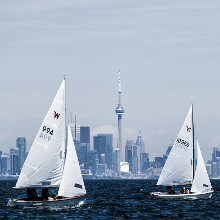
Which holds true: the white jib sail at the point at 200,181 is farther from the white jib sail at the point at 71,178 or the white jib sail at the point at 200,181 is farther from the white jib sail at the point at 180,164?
the white jib sail at the point at 71,178

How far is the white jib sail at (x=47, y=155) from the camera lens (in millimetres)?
50781

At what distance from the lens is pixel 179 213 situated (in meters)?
50.2

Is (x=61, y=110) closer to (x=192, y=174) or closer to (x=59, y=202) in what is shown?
(x=59, y=202)

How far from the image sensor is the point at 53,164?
5122 cm

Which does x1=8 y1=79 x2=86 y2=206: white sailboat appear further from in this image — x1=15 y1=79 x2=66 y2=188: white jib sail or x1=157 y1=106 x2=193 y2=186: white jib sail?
x1=157 y1=106 x2=193 y2=186: white jib sail

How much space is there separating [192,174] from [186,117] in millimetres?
7044

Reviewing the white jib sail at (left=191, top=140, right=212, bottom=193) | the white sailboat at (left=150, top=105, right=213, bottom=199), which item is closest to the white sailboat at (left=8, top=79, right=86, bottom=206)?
the white sailboat at (left=150, top=105, right=213, bottom=199)

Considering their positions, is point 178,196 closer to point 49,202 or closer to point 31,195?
point 49,202

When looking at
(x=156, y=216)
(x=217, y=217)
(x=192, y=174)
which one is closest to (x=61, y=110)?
(x=156, y=216)

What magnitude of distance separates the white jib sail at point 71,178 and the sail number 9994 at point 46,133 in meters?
1.84

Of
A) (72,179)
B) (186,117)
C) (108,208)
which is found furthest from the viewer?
(186,117)

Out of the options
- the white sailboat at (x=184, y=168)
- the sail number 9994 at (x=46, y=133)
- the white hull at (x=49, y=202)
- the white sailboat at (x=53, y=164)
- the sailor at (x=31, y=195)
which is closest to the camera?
the white hull at (x=49, y=202)

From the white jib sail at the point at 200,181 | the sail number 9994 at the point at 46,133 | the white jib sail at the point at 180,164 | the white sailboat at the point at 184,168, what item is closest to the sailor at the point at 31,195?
the sail number 9994 at the point at 46,133

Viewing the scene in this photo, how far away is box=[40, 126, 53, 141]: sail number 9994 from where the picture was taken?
50.9 m
